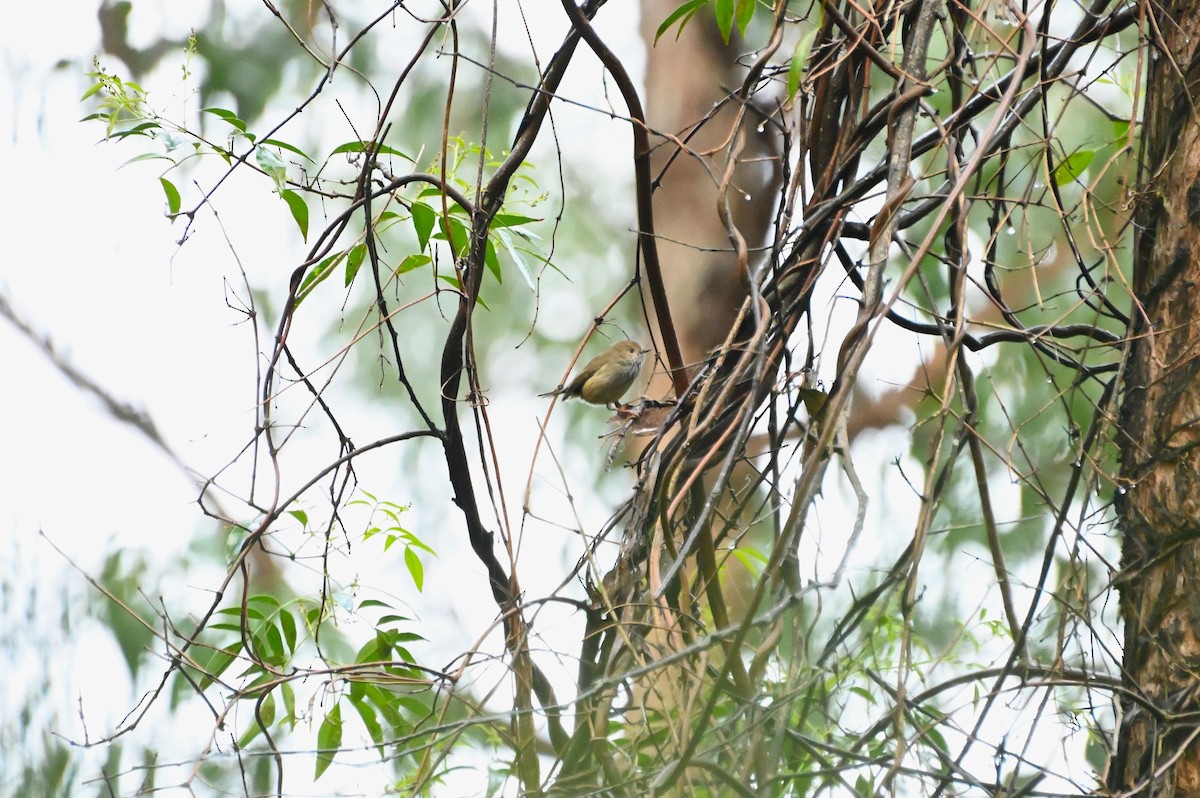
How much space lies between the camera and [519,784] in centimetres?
142

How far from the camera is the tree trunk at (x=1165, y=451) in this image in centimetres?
132

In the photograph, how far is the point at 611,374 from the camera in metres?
3.55

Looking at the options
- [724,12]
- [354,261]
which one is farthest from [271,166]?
[724,12]

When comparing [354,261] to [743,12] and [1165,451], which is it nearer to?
[743,12]

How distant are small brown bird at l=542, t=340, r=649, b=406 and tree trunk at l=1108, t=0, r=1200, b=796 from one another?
211 centimetres

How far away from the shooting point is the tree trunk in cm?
132

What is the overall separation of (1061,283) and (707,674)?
3.46m

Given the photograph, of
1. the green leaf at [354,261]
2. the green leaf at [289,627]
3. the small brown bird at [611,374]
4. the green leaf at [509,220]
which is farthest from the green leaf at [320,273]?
the small brown bird at [611,374]

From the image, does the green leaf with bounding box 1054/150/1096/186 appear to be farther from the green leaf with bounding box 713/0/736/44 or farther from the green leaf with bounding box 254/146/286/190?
the green leaf with bounding box 254/146/286/190

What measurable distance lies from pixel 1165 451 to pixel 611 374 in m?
2.26

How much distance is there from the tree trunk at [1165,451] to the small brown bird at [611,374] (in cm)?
211

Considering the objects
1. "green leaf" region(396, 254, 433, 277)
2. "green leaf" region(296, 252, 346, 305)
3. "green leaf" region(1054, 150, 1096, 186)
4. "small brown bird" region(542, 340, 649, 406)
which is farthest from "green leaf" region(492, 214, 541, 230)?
"small brown bird" region(542, 340, 649, 406)

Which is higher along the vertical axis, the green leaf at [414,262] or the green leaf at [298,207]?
the green leaf at [298,207]

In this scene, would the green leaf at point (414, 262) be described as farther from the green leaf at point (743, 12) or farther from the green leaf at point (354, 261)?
the green leaf at point (743, 12)
